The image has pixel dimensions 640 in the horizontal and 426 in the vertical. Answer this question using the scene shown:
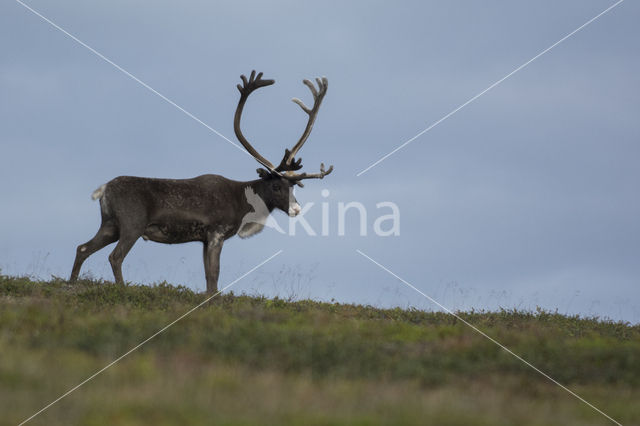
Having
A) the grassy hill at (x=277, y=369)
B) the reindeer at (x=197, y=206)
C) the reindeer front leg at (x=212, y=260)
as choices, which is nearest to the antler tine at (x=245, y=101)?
the reindeer at (x=197, y=206)

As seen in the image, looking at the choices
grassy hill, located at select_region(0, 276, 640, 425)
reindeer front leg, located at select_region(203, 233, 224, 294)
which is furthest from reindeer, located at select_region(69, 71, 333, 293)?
grassy hill, located at select_region(0, 276, 640, 425)

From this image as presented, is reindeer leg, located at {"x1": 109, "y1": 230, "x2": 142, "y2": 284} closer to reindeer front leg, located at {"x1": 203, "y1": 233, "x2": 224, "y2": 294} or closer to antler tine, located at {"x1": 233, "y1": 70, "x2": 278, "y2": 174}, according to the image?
reindeer front leg, located at {"x1": 203, "y1": 233, "x2": 224, "y2": 294}

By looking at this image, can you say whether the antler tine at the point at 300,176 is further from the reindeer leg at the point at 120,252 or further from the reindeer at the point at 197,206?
the reindeer leg at the point at 120,252

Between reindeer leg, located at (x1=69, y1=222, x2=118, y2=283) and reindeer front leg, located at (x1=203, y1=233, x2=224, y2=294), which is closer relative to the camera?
reindeer leg, located at (x1=69, y1=222, x2=118, y2=283)

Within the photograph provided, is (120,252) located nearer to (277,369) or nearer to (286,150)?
(286,150)

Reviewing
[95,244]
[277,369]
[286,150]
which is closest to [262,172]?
[286,150]

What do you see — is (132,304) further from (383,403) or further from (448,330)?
(383,403)

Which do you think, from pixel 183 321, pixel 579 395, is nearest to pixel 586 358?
pixel 579 395

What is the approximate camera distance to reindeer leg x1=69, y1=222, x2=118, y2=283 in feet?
51.5

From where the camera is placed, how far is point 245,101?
18203mm

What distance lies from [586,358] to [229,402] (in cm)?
613

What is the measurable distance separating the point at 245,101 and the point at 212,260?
420cm

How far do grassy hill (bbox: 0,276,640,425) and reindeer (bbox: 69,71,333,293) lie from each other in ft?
5.64

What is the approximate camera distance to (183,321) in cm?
1122
